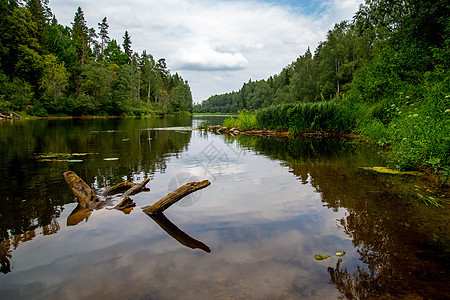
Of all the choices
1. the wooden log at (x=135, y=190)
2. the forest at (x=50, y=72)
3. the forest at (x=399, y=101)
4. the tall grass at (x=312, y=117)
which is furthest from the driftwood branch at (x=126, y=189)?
the forest at (x=50, y=72)

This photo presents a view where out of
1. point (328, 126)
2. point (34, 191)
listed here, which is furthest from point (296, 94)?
point (34, 191)

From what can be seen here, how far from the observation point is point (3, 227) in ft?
15.7

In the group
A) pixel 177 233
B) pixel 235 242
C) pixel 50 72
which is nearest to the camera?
pixel 235 242

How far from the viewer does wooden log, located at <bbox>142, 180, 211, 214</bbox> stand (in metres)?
5.18

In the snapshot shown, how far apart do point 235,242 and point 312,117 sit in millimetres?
18326

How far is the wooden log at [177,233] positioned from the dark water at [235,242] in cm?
3

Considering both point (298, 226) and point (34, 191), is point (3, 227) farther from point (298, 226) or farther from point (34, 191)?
point (298, 226)

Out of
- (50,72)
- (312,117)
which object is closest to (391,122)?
(312,117)

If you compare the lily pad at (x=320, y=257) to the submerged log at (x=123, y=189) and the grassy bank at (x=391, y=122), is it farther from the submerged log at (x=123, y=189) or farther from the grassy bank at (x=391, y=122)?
the submerged log at (x=123, y=189)

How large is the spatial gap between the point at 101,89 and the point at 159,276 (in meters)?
63.0

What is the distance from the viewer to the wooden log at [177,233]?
164 inches

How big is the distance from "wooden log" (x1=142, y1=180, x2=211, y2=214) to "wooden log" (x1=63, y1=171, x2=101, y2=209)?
3.91 ft

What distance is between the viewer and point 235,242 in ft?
14.0

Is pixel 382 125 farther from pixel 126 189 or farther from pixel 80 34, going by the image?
pixel 80 34
